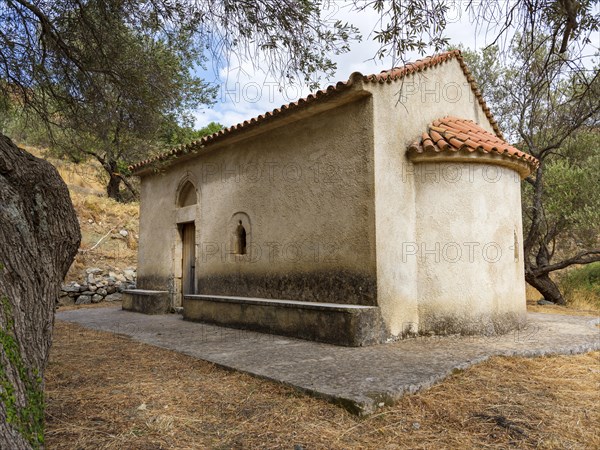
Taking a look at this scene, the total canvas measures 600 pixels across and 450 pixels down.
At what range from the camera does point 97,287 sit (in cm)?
1323

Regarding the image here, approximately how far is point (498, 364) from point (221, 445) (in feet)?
10.9

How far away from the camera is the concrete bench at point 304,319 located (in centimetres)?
574

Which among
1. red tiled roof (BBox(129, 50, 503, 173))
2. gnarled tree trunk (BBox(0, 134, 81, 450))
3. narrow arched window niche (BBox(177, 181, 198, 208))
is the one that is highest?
red tiled roof (BBox(129, 50, 503, 173))

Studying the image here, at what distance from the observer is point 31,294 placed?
8.79ft

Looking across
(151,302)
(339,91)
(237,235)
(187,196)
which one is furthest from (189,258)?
(339,91)

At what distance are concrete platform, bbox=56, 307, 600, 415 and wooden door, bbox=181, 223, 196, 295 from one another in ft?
7.18

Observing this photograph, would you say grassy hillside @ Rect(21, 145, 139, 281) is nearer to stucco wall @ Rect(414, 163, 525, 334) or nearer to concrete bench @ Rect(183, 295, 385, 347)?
concrete bench @ Rect(183, 295, 385, 347)

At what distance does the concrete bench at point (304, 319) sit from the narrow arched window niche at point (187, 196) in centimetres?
313

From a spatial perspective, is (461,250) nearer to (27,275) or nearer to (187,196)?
(27,275)

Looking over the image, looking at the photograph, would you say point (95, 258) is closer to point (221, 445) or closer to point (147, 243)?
point (147, 243)

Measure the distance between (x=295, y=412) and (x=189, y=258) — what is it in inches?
293

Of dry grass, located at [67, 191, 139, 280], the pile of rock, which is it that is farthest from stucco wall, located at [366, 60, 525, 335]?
dry grass, located at [67, 191, 139, 280]

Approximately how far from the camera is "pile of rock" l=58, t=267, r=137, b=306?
12.7 meters

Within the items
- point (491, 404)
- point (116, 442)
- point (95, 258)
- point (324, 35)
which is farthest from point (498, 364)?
point (95, 258)
